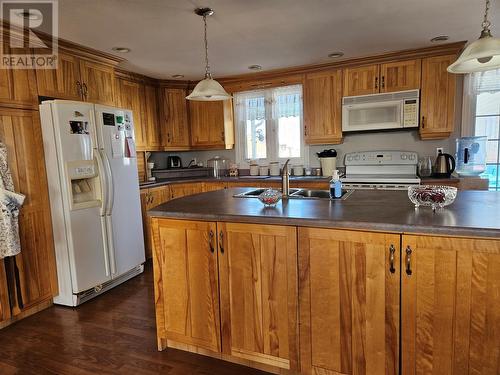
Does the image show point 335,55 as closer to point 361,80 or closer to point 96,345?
point 361,80

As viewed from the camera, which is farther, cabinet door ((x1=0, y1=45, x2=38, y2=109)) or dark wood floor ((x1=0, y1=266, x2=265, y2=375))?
cabinet door ((x1=0, y1=45, x2=38, y2=109))

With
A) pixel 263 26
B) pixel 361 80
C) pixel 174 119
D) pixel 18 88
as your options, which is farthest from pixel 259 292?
pixel 174 119

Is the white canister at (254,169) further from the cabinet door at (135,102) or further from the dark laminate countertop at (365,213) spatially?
the dark laminate countertop at (365,213)

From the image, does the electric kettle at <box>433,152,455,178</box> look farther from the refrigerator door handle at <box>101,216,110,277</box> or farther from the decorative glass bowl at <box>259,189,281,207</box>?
the refrigerator door handle at <box>101,216,110,277</box>

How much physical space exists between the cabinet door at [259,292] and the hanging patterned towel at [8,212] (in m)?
1.62

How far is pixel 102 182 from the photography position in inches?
114

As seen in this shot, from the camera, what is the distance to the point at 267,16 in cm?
249

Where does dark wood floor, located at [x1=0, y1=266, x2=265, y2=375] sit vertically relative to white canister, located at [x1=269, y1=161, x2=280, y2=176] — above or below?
below

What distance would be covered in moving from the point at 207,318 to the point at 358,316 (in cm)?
89

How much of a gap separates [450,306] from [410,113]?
109 inches

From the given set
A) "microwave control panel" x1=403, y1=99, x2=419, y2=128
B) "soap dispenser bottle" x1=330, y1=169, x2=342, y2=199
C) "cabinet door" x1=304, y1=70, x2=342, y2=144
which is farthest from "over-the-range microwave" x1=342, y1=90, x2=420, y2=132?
"soap dispenser bottle" x1=330, y1=169, x2=342, y2=199

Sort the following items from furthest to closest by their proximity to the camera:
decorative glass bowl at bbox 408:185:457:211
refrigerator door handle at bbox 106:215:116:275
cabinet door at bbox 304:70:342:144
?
cabinet door at bbox 304:70:342:144
refrigerator door handle at bbox 106:215:116:275
decorative glass bowl at bbox 408:185:457:211

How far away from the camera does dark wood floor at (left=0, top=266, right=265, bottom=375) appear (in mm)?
1919

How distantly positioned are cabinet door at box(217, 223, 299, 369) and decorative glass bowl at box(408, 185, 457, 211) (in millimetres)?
686
